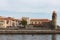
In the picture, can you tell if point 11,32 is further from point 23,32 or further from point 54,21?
point 54,21

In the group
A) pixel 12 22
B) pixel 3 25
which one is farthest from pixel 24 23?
pixel 12 22

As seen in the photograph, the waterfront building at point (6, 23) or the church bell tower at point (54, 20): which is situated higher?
the church bell tower at point (54, 20)

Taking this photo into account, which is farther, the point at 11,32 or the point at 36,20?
the point at 36,20

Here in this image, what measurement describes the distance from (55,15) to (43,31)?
9.87 metres

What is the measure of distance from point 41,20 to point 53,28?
44.4 m

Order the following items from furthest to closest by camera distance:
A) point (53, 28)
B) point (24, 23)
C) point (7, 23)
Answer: point (7, 23)
point (24, 23)
point (53, 28)

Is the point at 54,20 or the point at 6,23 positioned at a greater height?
the point at 54,20

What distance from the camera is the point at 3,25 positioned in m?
94.7

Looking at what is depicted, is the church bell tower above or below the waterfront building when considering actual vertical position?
above

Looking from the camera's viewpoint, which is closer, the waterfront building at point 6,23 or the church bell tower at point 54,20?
the church bell tower at point 54,20

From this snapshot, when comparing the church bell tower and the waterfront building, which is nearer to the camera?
the church bell tower

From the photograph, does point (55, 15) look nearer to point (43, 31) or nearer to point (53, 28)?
point (53, 28)

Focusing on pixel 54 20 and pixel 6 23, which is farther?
pixel 6 23

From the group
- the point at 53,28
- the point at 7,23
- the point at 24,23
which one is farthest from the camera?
the point at 7,23
